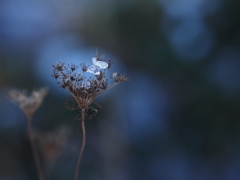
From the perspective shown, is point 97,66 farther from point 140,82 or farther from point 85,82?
point 140,82

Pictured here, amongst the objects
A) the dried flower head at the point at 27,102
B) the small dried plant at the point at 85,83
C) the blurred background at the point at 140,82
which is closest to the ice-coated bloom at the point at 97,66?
the small dried plant at the point at 85,83

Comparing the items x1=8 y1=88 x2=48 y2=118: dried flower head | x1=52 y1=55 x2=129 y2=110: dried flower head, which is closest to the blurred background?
x1=8 y1=88 x2=48 y2=118: dried flower head

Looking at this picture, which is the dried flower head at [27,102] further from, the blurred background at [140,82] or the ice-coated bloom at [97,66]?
the blurred background at [140,82]

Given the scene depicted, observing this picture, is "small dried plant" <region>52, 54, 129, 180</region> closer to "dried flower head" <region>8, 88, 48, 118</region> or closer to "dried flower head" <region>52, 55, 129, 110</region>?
Answer: "dried flower head" <region>52, 55, 129, 110</region>

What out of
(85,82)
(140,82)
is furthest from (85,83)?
(140,82)

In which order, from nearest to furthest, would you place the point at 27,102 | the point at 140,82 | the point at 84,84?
the point at 84,84, the point at 27,102, the point at 140,82

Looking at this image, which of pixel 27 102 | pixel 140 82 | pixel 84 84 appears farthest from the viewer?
pixel 140 82
